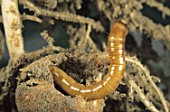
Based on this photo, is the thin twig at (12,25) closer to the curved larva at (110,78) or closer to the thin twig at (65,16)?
the thin twig at (65,16)

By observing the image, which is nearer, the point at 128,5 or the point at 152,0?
the point at 128,5

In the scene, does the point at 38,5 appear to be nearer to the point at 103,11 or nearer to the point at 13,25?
the point at 13,25

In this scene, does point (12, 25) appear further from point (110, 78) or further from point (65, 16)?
point (110, 78)

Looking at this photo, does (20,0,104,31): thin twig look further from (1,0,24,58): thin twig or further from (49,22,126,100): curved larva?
(49,22,126,100): curved larva

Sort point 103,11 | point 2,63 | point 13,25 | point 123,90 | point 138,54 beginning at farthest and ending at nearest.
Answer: point 2,63, point 138,54, point 103,11, point 123,90, point 13,25

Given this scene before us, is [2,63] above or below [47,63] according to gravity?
below

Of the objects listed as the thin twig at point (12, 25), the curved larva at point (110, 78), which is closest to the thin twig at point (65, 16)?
the thin twig at point (12, 25)

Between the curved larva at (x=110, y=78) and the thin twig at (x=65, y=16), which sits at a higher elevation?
the thin twig at (x=65, y=16)

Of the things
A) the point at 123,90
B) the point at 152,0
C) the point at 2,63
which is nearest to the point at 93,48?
the point at 123,90
